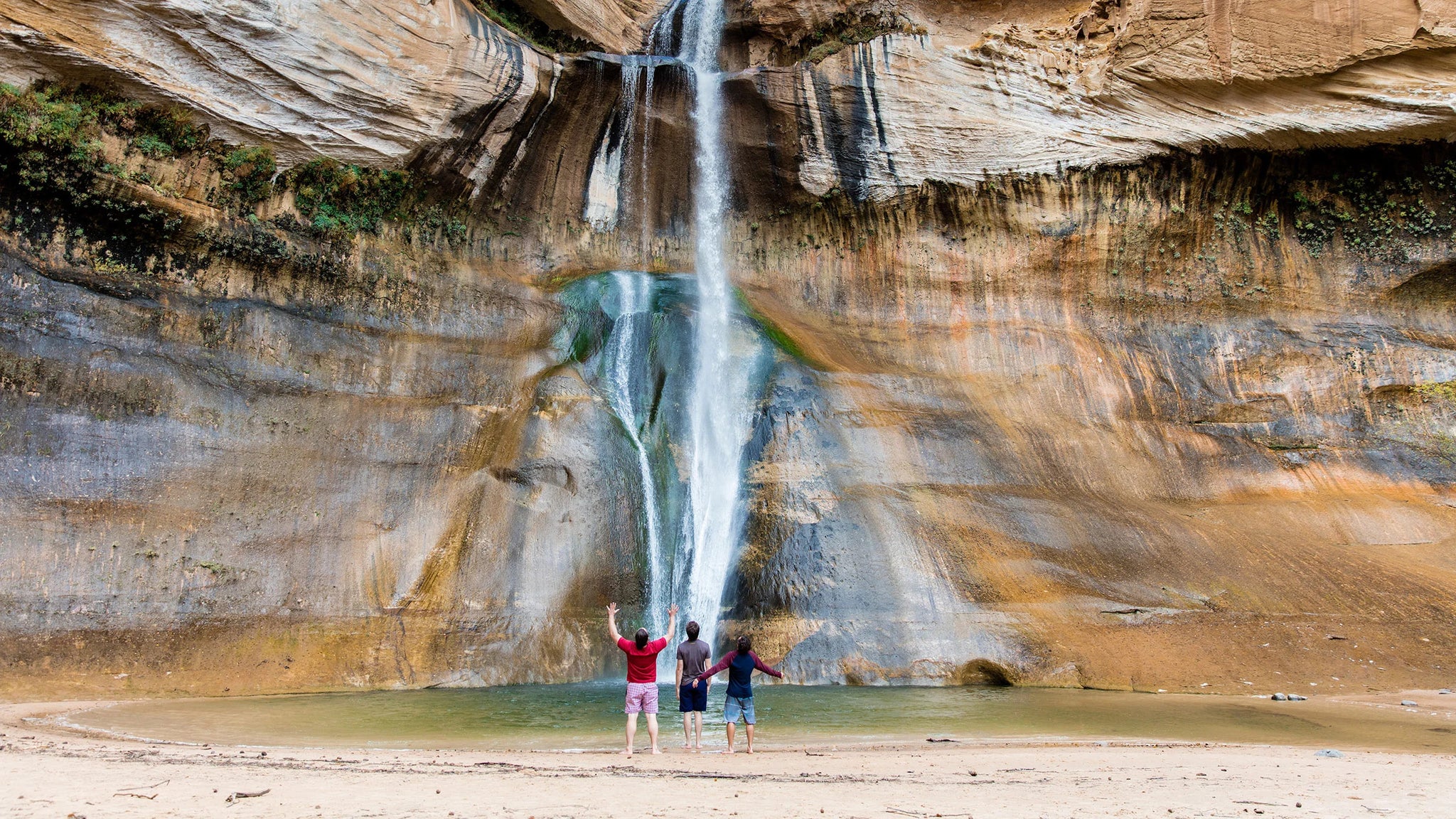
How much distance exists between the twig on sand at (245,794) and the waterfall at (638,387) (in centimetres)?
937

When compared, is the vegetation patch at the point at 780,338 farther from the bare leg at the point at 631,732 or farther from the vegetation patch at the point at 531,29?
the bare leg at the point at 631,732

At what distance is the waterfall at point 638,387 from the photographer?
14.8m

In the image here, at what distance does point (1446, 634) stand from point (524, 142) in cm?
1724

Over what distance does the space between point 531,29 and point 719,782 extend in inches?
712

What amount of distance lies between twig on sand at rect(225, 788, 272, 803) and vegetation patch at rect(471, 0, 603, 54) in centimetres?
1679

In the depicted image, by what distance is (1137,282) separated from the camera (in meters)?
19.2

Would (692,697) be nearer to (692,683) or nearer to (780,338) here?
(692,683)

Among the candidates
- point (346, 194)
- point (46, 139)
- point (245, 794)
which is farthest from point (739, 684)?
point (346, 194)

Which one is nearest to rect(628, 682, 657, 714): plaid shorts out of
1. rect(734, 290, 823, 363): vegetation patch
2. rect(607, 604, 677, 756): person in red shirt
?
rect(607, 604, 677, 756): person in red shirt

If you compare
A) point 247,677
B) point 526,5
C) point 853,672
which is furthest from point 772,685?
point 526,5

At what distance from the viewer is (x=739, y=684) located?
7.66 m

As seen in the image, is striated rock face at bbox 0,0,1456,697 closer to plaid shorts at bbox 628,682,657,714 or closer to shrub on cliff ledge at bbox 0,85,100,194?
shrub on cliff ledge at bbox 0,85,100,194

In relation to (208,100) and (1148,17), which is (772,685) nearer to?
Answer: (208,100)

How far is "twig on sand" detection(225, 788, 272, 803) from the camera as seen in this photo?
15.8 ft
